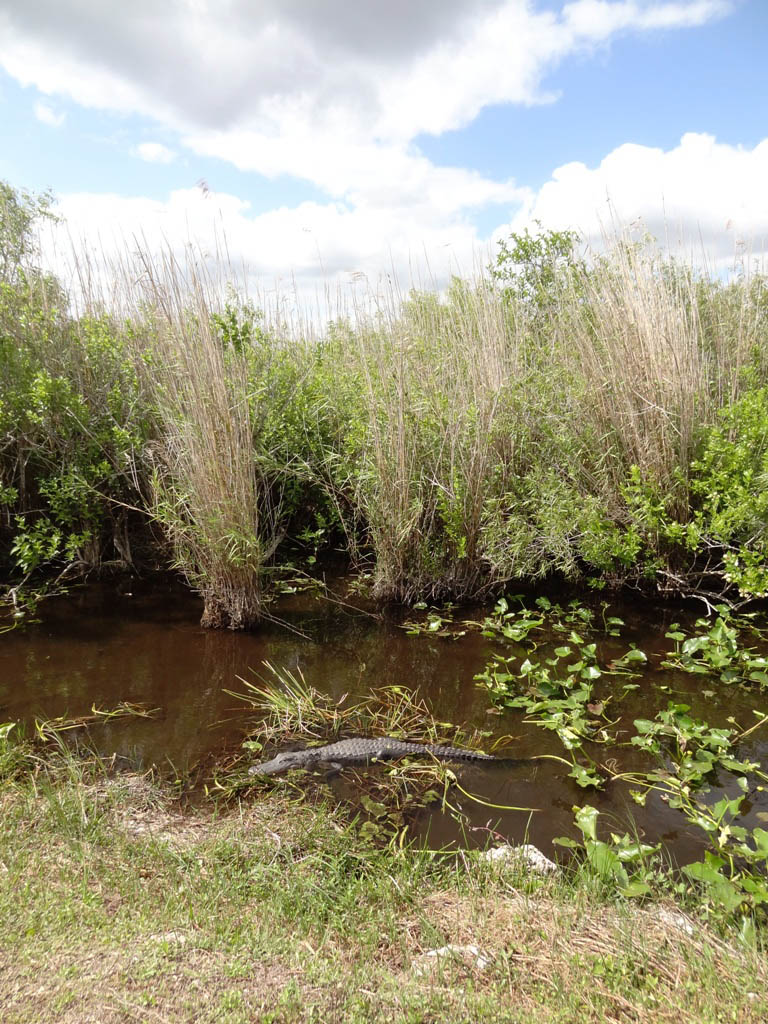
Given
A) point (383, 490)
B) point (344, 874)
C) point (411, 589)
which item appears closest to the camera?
point (344, 874)

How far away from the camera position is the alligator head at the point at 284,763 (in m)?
2.67

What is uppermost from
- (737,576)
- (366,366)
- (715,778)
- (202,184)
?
(202,184)

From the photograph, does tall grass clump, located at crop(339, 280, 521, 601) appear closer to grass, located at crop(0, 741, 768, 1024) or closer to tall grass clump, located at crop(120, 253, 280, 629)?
tall grass clump, located at crop(120, 253, 280, 629)

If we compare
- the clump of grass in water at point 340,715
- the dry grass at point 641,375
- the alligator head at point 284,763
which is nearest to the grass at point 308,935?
the alligator head at point 284,763

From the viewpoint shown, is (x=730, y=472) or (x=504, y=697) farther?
(x=730, y=472)

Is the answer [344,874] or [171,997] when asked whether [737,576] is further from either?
[171,997]

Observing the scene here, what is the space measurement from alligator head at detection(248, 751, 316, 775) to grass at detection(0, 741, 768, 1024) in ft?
1.17

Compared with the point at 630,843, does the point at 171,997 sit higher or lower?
higher

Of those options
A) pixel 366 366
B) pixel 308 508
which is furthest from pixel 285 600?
pixel 366 366

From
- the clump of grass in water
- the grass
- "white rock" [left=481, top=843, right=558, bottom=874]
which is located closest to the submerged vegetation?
the clump of grass in water

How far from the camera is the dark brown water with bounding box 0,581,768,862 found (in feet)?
8.07

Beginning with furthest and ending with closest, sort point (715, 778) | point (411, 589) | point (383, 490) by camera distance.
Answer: point (411, 589), point (383, 490), point (715, 778)

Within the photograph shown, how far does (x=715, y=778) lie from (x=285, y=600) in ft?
10.2

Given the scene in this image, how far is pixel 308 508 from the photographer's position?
5.42m
